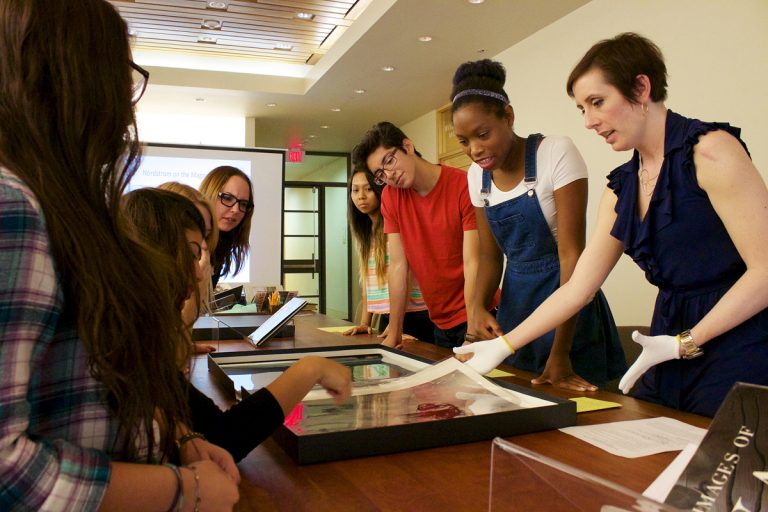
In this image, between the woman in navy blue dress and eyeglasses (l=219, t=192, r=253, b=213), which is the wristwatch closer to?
the woman in navy blue dress

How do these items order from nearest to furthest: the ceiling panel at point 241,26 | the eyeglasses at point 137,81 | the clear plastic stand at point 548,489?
the clear plastic stand at point 548,489
the eyeglasses at point 137,81
the ceiling panel at point 241,26

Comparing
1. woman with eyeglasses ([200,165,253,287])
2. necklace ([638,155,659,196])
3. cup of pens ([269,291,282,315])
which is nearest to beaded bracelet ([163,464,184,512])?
necklace ([638,155,659,196])

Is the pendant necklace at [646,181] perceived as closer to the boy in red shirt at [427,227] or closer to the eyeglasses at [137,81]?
the boy in red shirt at [427,227]

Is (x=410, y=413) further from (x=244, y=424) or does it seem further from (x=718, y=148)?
(x=718, y=148)

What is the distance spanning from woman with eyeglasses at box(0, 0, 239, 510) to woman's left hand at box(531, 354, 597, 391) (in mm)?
854

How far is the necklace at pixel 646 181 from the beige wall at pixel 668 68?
83.6 inches

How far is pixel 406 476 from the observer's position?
781 millimetres

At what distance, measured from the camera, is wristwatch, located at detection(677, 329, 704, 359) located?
1240 mm

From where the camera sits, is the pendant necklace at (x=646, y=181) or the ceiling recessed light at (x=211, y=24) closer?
the pendant necklace at (x=646, y=181)

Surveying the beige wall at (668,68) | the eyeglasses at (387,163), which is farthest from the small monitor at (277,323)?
the beige wall at (668,68)

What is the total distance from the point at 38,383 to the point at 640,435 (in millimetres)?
792

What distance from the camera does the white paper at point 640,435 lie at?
87 centimetres

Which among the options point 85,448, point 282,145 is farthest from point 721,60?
point 282,145

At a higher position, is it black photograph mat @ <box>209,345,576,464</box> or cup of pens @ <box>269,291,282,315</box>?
cup of pens @ <box>269,291,282,315</box>
